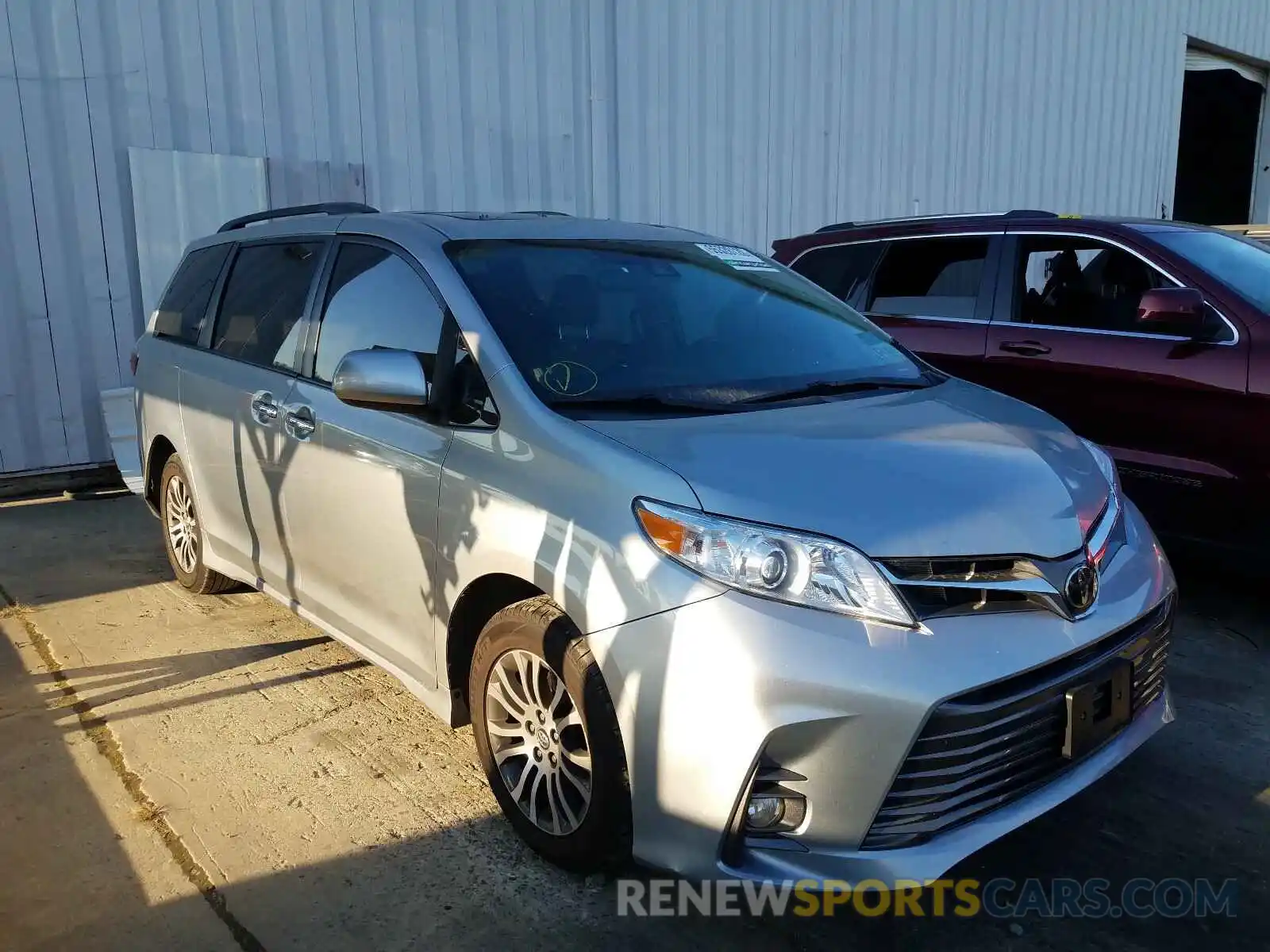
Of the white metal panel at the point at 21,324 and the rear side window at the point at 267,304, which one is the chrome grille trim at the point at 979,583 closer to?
the rear side window at the point at 267,304

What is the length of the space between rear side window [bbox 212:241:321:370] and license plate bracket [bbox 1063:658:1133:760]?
2756mm

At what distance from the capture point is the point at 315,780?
10.4ft

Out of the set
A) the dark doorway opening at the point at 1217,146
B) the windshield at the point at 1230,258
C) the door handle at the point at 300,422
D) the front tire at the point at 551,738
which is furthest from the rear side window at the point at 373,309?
the dark doorway opening at the point at 1217,146

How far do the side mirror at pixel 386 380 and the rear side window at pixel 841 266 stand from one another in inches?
132

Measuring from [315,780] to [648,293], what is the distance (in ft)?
6.16

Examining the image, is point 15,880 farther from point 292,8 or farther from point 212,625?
point 292,8

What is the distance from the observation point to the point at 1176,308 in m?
4.21

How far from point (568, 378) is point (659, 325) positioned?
0.49m

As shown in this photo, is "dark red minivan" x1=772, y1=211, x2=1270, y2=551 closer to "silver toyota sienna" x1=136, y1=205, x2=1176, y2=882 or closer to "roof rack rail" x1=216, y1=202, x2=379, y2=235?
"silver toyota sienna" x1=136, y1=205, x2=1176, y2=882

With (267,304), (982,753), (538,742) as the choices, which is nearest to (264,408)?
(267,304)

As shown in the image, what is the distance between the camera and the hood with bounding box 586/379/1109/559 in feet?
7.50

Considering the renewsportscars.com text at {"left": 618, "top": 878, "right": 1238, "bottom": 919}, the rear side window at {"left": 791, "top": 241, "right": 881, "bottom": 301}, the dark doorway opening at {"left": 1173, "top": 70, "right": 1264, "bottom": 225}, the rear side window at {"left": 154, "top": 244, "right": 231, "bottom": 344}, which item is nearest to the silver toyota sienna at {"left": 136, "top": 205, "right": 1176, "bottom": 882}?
the renewsportscars.com text at {"left": 618, "top": 878, "right": 1238, "bottom": 919}

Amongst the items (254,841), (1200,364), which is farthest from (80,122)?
(1200,364)

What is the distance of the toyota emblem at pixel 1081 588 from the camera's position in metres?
2.40
